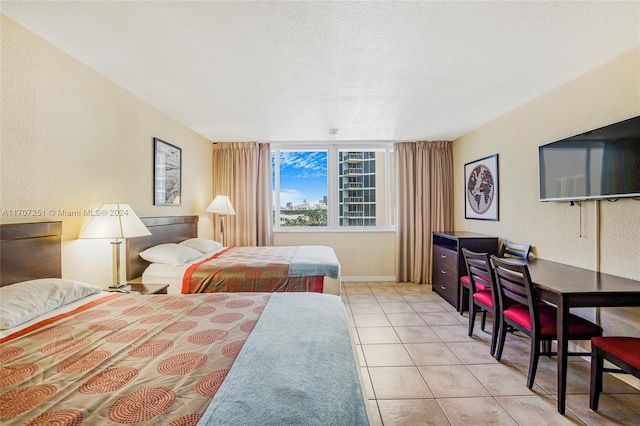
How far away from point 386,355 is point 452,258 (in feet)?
6.00

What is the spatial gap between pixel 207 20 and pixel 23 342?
188 cm

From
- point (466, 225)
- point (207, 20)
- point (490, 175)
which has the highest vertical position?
point (207, 20)

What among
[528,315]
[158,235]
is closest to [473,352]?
[528,315]

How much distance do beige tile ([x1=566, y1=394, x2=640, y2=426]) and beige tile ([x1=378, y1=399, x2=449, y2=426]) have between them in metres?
0.87

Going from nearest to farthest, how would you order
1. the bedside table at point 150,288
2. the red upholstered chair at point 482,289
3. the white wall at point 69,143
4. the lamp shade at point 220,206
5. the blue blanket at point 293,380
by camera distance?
the blue blanket at point 293,380
the white wall at point 69,143
the bedside table at point 150,288
the red upholstered chair at point 482,289
the lamp shade at point 220,206

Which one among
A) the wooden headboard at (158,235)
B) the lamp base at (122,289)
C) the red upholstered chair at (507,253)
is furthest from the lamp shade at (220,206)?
the red upholstered chair at (507,253)

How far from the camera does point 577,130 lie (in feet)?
8.13

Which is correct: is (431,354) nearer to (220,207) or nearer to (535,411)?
(535,411)

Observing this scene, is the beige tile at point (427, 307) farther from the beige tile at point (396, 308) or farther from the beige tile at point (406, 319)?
the beige tile at point (406, 319)

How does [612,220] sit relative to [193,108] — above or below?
below

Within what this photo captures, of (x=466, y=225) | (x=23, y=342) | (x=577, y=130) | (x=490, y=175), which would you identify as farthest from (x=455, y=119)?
(x=23, y=342)

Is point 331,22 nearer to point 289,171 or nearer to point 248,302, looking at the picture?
point 248,302

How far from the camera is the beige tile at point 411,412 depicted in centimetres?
175

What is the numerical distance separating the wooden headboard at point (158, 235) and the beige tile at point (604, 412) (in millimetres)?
3614
